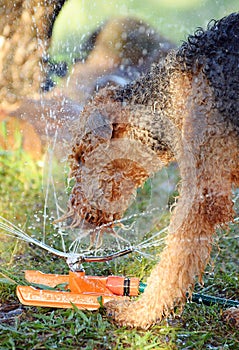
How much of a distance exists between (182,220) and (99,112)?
645 millimetres

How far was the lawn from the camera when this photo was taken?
2238 millimetres

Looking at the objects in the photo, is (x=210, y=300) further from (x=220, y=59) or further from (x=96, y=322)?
(x=220, y=59)

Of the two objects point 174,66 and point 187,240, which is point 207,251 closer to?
point 187,240

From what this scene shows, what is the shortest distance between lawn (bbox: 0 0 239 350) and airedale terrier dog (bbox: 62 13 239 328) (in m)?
0.15

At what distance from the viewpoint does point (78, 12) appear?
435cm

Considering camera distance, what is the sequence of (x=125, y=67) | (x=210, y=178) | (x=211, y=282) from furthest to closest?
(x=125, y=67)
(x=211, y=282)
(x=210, y=178)

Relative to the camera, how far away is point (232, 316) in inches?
98.0

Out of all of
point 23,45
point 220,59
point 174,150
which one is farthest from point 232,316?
point 23,45

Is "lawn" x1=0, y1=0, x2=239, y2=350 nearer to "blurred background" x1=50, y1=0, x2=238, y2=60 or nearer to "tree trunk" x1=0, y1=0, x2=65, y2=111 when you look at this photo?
"blurred background" x1=50, y1=0, x2=238, y2=60

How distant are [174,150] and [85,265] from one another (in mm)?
1056

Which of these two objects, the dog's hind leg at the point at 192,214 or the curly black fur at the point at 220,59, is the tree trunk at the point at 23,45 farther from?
the dog's hind leg at the point at 192,214

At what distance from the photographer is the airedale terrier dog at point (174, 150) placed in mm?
2176

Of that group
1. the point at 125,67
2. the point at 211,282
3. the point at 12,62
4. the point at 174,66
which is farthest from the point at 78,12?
the point at 211,282

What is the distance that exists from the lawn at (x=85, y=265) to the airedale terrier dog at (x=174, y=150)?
150mm
